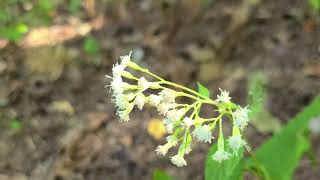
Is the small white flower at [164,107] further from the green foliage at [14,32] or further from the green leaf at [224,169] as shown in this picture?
the green foliage at [14,32]

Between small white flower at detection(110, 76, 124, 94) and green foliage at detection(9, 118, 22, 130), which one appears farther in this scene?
green foliage at detection(9, 118, 22, 130)

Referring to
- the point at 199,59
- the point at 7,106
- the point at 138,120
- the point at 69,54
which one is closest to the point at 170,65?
the point at 199,59

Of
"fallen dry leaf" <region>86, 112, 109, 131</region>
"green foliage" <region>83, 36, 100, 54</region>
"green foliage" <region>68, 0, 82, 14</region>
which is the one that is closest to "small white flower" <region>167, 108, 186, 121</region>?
"fallen dry leaf" <region>86, 112, 109, 131</region>

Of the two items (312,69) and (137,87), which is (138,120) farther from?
(137,87)

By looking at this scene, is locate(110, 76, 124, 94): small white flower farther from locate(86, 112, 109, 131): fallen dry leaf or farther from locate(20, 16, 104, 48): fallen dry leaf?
locate(20, 16, 104, 48): fallen dry leaf

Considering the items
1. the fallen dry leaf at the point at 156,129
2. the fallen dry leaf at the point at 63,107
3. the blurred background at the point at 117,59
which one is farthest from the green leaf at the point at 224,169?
the fallen dry leaf at the point at 63,107

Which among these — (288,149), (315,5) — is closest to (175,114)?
(288,149)

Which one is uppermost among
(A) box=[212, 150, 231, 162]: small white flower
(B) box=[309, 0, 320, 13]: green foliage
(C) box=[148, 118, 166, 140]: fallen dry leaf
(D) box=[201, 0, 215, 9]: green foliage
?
Answer: (D) box=[201, 0, 215, 9]: green foliage
